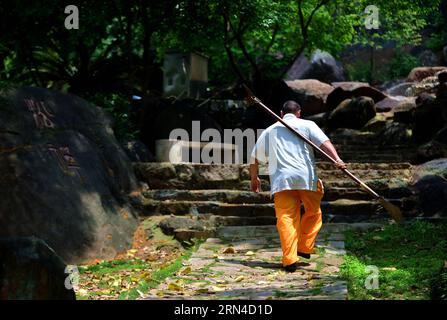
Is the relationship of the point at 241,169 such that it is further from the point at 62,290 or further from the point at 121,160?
the point at 62,290

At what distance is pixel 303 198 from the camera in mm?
7211

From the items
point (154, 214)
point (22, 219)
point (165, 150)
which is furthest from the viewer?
point (165, 150)

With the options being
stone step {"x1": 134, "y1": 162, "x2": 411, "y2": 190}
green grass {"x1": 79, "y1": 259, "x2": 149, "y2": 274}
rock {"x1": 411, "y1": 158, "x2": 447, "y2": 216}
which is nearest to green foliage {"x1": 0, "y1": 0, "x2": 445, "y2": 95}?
stone step {"x1": 134, "y1": 162, "x2": 411, "y2": 190}

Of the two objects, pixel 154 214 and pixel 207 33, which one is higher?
pixel 207 33

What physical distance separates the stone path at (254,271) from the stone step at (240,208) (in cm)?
65

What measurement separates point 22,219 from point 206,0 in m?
7.61

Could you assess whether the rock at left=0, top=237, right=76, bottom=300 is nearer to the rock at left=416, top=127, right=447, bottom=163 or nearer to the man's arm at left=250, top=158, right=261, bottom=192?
the man's arm at left=250, top=158, right=261, bottom=192

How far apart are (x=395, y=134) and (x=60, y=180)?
10.1 meters

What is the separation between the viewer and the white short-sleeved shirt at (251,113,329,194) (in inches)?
280

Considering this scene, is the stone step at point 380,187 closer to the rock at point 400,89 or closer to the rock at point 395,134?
the rock at point 395,134

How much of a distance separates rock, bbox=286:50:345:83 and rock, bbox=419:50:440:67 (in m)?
3.85

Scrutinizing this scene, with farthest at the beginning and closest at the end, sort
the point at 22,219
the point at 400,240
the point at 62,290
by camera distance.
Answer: the point at 400,240, the point at 22,219, the point at 62,290

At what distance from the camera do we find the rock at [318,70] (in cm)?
2669
